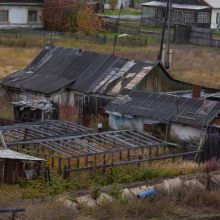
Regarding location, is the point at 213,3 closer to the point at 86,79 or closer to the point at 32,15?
the point at 32,15

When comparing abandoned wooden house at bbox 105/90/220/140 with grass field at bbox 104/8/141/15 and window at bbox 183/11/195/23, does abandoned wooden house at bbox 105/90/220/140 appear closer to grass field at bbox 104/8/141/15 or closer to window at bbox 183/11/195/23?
window at bbox 183/11/195/23

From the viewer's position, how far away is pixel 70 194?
41.4ft

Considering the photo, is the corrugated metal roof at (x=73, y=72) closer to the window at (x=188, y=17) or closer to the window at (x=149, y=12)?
the window at (x=188, y=17)

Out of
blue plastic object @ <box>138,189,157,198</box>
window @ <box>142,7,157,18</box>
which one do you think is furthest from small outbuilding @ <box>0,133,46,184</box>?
window @ <box>142,7,157,18</box>

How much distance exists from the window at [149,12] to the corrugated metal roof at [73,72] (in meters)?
32.0

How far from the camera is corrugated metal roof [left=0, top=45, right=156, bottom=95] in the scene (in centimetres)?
2583

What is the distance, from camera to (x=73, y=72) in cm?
2812

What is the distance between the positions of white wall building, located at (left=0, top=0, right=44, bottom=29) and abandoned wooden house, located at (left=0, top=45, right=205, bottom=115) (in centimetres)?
2209

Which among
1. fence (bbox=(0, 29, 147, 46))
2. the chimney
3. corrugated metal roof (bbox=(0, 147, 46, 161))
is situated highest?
fence (bbox=(0, 29, 147, 46))

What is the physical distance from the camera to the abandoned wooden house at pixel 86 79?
25.1 m

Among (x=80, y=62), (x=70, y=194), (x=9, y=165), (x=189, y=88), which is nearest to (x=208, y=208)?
(x=70, y=194)

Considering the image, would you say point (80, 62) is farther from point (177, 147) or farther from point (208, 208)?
point (208, 208)

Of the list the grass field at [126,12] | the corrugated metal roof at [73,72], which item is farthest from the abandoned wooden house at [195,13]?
the corrugated metal roof at [73,72]

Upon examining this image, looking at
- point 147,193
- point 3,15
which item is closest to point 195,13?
point 3,15
